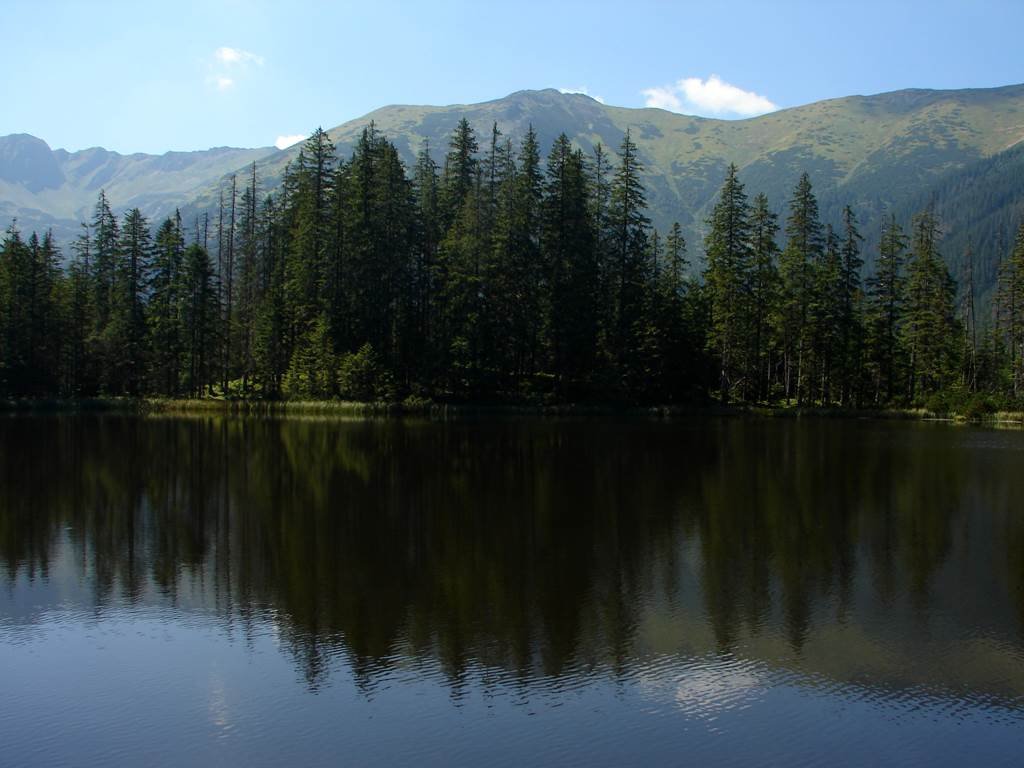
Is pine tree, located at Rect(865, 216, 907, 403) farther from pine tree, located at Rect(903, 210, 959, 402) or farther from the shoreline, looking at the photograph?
the shoreline

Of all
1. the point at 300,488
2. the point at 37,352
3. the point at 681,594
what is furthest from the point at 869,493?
the point at 37,352

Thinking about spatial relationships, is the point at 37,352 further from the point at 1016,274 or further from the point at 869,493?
the point at 1016,274

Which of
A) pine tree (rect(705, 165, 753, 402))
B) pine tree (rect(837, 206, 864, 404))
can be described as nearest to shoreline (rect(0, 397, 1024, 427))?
pine tree (rect(705, 165, 753, 402))

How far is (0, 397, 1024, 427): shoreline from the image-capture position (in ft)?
216

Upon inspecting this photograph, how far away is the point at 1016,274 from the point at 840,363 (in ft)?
60.9

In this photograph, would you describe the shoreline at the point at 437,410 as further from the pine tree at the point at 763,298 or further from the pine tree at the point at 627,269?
the pine tree at the point at 763,298

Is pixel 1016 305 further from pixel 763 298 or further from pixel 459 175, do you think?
pixel 459 175

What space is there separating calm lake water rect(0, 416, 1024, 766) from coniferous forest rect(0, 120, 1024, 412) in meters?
39.6

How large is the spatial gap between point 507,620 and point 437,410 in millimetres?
51583

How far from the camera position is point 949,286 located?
83.3 m

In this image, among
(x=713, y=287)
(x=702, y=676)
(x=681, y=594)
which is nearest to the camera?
(x=702, y=676)

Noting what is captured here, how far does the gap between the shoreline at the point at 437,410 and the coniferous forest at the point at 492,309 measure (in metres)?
1.72

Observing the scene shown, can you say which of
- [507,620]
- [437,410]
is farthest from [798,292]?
[507,620]

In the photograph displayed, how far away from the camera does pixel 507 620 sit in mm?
14781
